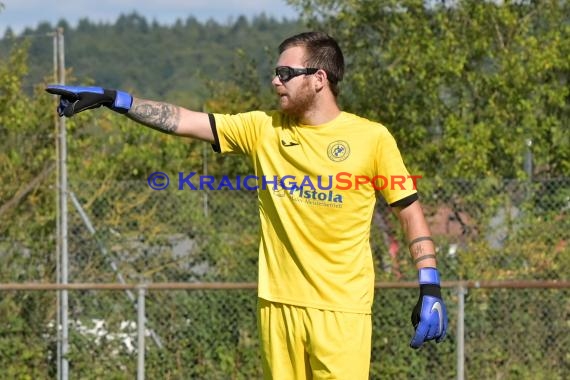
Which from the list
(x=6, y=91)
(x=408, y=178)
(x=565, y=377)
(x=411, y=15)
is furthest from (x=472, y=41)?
(x=408, y=178)

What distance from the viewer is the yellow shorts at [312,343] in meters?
4.58

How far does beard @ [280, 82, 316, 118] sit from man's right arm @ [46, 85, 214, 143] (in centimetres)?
35

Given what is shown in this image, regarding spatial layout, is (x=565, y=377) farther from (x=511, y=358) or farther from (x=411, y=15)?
(x=411, y=15)

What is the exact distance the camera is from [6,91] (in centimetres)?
990

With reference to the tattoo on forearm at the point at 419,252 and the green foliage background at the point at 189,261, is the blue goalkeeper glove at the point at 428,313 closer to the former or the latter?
the tattoo on forearm at the point at 419,252

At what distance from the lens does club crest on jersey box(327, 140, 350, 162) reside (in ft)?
14.9

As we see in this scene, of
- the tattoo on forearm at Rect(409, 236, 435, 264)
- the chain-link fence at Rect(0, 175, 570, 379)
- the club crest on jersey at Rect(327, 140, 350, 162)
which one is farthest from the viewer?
the chain-link fence at Rect(0, 175, 570, 379)

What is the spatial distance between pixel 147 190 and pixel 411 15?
3955 millimetres

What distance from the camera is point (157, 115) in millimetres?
4746

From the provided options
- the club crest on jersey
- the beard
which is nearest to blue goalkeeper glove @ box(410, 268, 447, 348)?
the club crest on jersey

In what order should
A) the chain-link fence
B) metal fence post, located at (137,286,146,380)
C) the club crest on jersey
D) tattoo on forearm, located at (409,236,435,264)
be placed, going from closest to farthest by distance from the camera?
the club crest on jersey < tattoo on forearm, located at (409,236,435,264) < metal fence post, located at (137,286,146,380) < the chain-link fence

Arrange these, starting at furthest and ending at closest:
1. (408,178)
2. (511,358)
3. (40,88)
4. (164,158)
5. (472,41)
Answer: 1. (472,41)
2. (164,158)
3. (40,88)
4. (511,358)
5. (408,178)

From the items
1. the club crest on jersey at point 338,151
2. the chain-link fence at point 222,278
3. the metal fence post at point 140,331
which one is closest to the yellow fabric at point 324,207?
the club crest on jersey at point 338,151

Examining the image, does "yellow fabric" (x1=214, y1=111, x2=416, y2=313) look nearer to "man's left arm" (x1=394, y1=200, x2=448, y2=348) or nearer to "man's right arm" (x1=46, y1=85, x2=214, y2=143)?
"man's left arm" (x1=394, y1=200, x2=448, y2=348)
